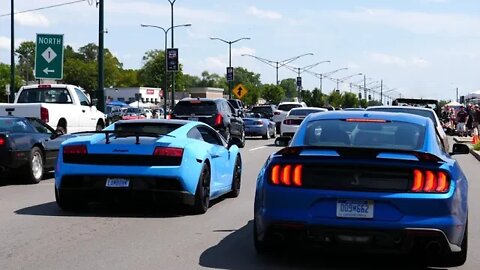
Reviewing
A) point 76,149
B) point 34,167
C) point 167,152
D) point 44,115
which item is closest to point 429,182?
point 167,152

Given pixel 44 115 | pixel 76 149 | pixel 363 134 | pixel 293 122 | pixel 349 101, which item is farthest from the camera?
pixel 349 101

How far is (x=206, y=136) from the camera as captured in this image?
11828mm

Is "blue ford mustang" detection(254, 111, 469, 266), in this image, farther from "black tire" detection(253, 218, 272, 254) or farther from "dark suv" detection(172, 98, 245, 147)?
"dark suv" detection(172, 98, 245, 147)

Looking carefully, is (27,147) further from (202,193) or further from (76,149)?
(202,193)

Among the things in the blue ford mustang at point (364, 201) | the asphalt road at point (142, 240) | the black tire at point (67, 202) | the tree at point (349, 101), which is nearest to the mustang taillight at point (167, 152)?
the asphalt road at point (142, 240)

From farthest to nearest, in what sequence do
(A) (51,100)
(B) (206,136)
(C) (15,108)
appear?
(A) (51,100), (C) (15,108), (B) (206,136)

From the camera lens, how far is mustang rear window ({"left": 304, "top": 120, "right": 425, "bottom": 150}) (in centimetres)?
762

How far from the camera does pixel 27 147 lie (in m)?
14.7

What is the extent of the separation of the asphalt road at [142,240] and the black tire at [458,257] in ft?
0.69

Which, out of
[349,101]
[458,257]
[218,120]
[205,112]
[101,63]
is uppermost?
[349,101]

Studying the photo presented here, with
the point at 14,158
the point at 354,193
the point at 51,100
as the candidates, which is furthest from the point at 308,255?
the point at 51,100

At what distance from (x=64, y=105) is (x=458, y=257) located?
16487mm

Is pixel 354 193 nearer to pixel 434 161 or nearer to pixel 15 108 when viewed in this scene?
pixel 434 161

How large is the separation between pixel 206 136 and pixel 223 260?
454cm
